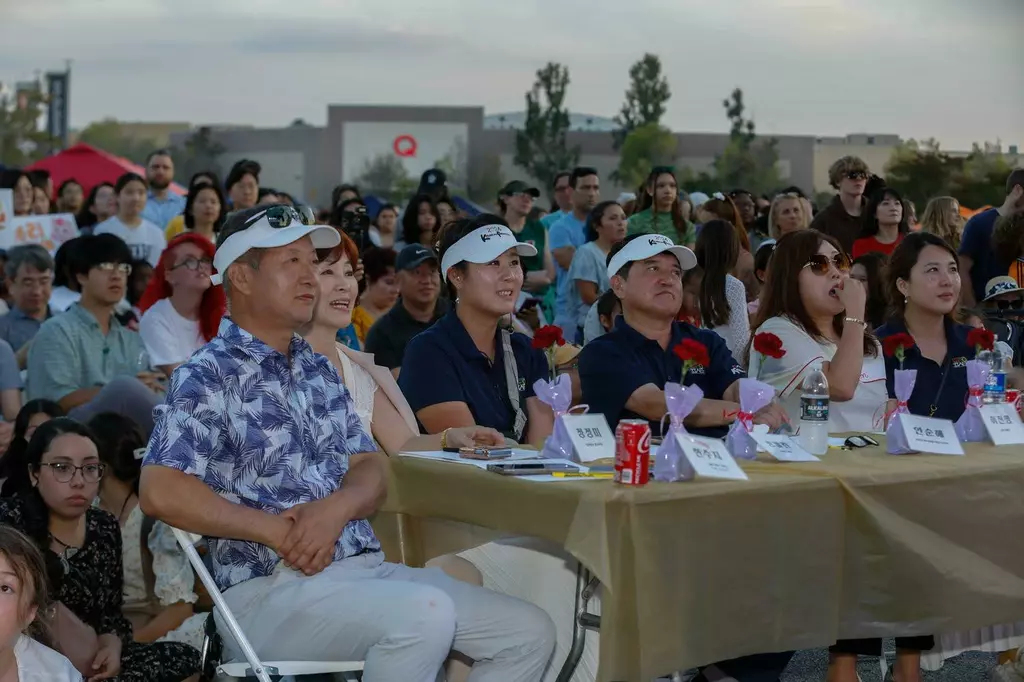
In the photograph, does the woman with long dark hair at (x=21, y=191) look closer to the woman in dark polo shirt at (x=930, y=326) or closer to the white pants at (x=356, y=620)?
the woman in dark polo shirt at (x=930, y=326)

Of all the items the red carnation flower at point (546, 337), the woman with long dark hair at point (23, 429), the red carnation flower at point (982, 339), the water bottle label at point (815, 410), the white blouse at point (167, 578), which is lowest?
the white blouse at point (167, 578)

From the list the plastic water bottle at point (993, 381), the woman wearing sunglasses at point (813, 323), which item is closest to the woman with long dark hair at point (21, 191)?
the woman wearing sunglasses at point (813, 323)

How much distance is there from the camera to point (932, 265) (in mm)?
5270

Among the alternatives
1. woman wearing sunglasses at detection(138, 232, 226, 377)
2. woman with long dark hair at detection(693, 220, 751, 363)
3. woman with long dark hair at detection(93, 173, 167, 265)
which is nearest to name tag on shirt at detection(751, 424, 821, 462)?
woman with long dark hair at detection(693, 220, 751, 363)

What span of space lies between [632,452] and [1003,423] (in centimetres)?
175

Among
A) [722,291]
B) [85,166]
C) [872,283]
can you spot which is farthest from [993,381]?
[85,166]

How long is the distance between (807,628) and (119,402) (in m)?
3.80

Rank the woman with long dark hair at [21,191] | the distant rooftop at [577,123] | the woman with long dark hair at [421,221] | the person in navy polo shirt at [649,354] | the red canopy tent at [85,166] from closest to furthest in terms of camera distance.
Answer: the person in navy polo shirt at [649,354], the woman with long dark hair at [421,221], the woman with long dark hair at [21,191], the red canopy tent at [85,166], the distant rooftop at [577,123]

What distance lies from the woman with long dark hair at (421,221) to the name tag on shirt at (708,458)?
613 centimetres

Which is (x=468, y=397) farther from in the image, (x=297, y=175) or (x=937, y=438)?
(x=297, y=175)

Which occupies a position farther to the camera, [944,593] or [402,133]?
[402,133]

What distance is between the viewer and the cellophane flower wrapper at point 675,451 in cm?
351

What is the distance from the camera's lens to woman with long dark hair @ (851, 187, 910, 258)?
8906 mm

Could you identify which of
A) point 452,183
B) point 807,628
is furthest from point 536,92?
point 807,628
